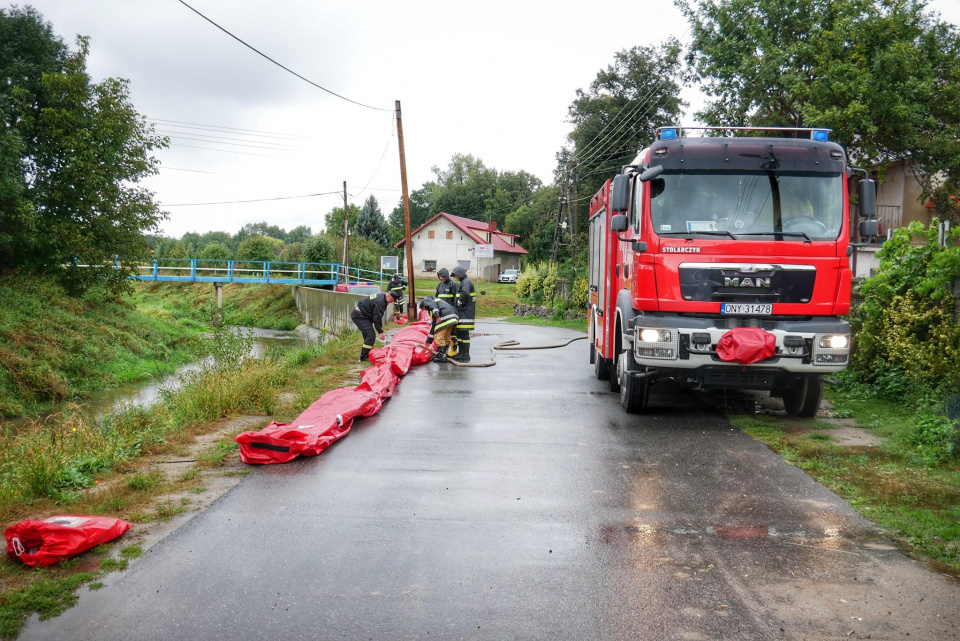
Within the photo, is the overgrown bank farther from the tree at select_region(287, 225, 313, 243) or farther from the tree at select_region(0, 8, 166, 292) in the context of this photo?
the tree at select_region(287, 225, 313, 243)

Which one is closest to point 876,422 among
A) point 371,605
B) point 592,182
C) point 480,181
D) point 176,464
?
point 371,605

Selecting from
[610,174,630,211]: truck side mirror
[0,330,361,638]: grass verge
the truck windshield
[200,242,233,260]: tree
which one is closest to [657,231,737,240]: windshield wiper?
the truck windshield

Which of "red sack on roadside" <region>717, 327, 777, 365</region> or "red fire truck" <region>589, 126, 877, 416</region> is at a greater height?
"red fire truck" <region>589, 126, 877, 416</region>

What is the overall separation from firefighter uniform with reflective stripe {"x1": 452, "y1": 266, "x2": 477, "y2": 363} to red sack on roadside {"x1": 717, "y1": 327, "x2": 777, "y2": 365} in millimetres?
7255

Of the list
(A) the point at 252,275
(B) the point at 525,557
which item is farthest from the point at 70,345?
(A) the point at 252,275

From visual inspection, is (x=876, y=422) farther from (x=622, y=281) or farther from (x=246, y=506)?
(x=246, y=506)

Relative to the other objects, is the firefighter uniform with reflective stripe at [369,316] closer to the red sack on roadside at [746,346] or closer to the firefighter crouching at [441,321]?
the firefighter crouching at [441,321]

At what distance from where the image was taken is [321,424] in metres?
7.45

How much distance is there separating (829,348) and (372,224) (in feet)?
228

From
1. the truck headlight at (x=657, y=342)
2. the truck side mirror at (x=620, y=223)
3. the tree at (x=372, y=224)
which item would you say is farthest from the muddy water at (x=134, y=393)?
the tree at (x=372, y=224)

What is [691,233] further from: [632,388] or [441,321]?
[441,321]

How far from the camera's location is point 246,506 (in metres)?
5.38

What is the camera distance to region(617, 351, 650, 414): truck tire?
28.4 feet

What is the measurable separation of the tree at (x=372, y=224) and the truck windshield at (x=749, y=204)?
6764 cm
